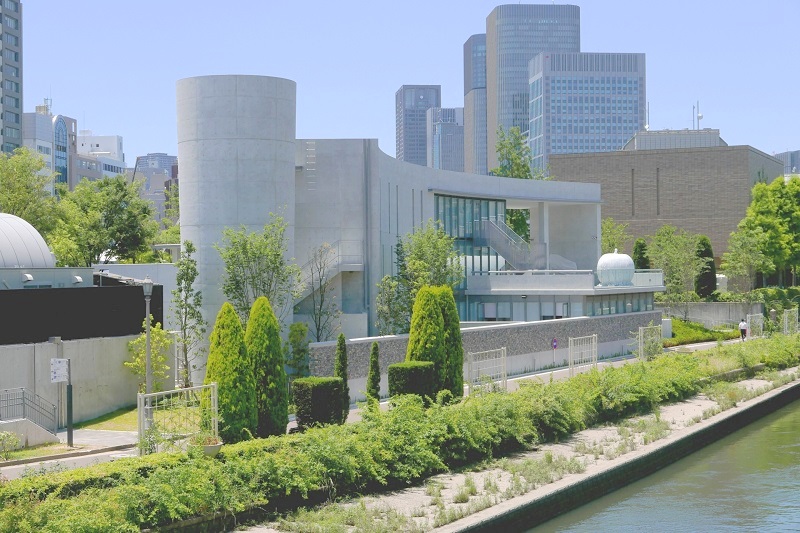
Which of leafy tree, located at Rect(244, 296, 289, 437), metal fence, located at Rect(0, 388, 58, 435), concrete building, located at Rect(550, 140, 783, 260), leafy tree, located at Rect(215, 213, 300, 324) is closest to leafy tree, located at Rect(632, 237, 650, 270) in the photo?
concrete building, located at Rect(550, 140, 783, 260)

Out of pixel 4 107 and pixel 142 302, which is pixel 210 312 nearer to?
pixel 142 302

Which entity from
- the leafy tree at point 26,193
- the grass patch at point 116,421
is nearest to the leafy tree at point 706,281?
the leafy tree at point 26,193

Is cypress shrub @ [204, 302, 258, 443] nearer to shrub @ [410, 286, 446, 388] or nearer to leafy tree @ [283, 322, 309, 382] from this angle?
shrub @ [410, 286, 446, 388]

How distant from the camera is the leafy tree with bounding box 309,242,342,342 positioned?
133 ft

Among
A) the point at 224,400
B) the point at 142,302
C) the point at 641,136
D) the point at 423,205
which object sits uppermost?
the point at 641,136

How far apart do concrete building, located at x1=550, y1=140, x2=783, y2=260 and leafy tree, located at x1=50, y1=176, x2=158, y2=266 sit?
162 feet

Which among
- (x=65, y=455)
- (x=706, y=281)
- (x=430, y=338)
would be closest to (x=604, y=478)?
(x=430, y=338)

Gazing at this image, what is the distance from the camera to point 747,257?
81000 millimetres

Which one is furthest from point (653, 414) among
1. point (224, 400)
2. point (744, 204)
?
point (744, 204)

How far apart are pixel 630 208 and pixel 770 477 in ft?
252

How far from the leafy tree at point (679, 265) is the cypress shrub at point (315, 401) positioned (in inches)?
1865

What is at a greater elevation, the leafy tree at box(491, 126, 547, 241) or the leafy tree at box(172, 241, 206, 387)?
the leafy tree at box(491, 126, 547, 241)

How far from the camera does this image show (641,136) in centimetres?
13275

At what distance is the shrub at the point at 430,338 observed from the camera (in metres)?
31.7
